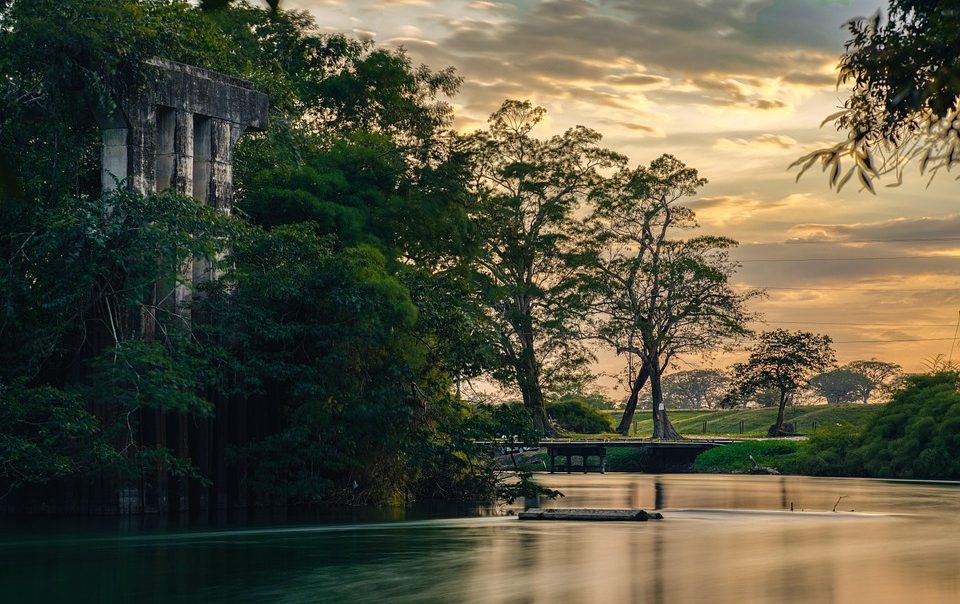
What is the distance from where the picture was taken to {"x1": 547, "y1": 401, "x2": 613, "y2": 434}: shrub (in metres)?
83.1

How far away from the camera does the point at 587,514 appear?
31156mm

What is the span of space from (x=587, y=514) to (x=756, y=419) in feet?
255

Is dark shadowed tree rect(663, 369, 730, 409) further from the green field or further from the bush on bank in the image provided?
the bush on bank

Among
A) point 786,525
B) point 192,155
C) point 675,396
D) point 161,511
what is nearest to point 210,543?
point 161,511

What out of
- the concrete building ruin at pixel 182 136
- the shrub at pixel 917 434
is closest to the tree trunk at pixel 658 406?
the shrub at pixel 917 434

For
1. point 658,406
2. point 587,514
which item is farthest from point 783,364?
point 587,514

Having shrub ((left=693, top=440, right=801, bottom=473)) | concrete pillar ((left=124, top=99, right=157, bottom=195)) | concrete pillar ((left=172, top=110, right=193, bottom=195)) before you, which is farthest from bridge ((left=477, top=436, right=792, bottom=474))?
concrete pillar ((left=124, top=99, right=157, bottom=195))

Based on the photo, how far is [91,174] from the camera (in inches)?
1309

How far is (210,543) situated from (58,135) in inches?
468

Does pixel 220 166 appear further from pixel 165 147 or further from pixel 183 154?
pixel 165 147

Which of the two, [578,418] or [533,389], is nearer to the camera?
[533,389]

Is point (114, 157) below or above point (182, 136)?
below

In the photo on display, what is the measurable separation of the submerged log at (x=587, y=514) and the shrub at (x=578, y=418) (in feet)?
165

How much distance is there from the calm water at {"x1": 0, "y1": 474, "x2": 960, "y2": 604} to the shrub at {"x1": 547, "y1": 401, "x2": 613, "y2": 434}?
48.1m
